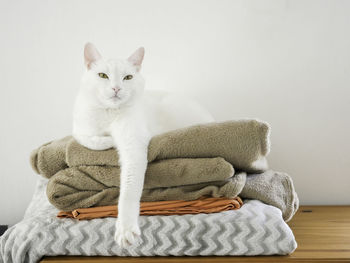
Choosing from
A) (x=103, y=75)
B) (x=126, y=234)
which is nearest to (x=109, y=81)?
(x=103, y=75)

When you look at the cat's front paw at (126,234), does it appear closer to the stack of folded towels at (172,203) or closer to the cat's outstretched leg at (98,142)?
the stack of folded towels at (172,203)

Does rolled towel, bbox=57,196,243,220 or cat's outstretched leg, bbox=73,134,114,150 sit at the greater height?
cat's outstretched leg, bbox=73,134,114,150

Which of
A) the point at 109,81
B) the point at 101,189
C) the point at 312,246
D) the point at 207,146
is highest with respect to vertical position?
the point at 109,81

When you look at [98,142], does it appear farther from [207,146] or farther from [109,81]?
[207,146]

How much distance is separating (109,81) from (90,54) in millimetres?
96

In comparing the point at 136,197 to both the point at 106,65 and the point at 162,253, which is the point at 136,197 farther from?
the point at 106,65

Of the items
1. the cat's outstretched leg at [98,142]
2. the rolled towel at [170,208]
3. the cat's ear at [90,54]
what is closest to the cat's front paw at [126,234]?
the rolled towel at [170,208]

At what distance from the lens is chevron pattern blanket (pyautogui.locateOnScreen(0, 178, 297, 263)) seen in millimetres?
770

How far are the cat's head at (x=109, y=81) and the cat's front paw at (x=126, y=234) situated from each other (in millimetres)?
308

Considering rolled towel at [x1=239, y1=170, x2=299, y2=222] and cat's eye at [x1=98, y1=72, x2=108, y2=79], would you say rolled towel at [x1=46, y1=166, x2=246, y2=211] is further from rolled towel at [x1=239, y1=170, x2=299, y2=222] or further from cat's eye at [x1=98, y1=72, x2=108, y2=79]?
cat's eye at [x1=98, y1=72, x2=108, y2=79]

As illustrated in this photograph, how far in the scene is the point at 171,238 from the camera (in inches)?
30.9

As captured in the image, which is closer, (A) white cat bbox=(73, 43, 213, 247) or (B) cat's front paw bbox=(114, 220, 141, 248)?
(B) cat's front paw bbox=(114, 220, 141, 248)

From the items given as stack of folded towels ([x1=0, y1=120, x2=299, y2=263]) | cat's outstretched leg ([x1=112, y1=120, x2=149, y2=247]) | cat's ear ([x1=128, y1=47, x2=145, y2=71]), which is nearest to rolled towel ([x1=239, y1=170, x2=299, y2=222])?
stack of folded towels ([x1=0, y1=120, x2=299, y2=263])

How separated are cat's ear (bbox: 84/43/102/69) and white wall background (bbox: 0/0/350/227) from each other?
455 millimetres
